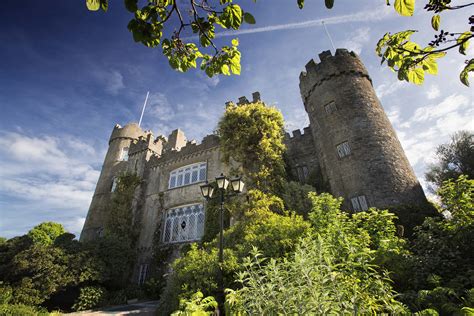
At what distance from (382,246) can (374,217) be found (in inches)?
61.2

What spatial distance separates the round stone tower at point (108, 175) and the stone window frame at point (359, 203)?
19.9 metres

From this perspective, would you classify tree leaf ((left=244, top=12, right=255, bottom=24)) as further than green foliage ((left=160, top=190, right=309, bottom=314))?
No

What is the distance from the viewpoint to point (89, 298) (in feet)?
39.9

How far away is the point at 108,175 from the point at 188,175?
1079cm

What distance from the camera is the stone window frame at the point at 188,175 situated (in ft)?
59.1

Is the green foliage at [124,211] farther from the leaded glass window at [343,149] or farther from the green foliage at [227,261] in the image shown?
the leaded glass window at [343,149]

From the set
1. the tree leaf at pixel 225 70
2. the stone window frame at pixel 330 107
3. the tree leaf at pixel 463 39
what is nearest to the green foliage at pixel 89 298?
the tree leaf at pixel 225 70

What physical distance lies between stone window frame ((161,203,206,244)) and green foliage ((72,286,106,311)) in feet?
16.7

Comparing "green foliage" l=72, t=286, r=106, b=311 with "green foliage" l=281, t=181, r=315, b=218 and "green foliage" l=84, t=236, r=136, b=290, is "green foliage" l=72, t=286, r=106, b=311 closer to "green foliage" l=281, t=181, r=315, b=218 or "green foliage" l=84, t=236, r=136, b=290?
"green foliage" l=84, t=236, r=136, b=290

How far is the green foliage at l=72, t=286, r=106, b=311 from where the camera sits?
465 inches

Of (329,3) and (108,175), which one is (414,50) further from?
(108,175)

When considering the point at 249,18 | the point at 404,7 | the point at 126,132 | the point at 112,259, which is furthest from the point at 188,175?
the point at 404,7

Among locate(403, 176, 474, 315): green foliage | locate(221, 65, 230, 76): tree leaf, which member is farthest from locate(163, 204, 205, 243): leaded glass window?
locate(221, 65, 230, 76): tree leaf

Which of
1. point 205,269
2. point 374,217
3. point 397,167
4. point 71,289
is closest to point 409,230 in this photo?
point 397,167
